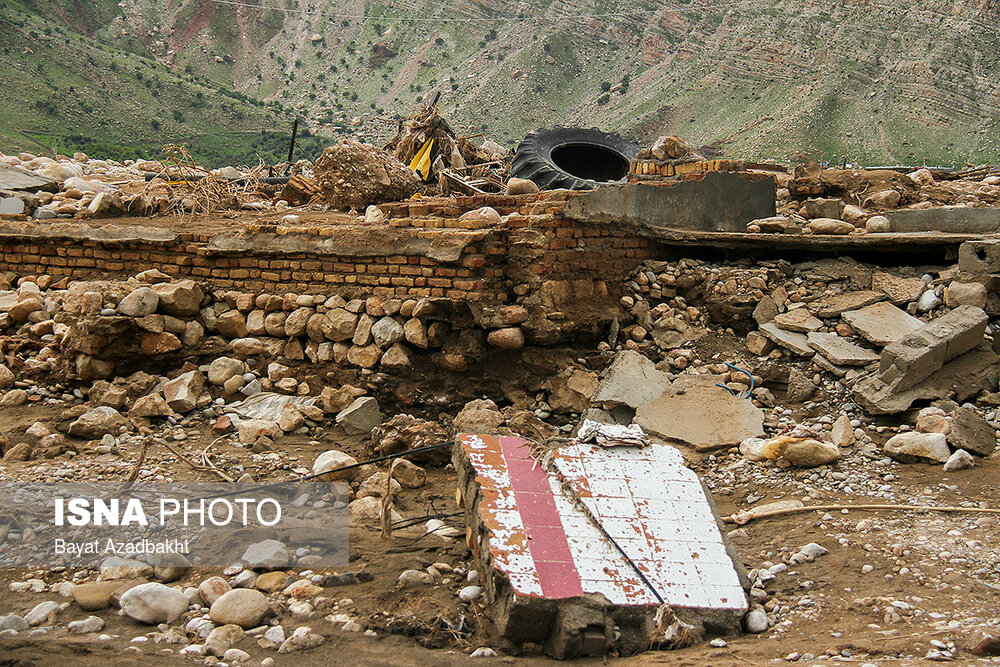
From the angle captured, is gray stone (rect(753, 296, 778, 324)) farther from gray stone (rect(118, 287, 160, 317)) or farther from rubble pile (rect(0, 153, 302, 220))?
rubble pile (rect(0, 153, 302, 220))

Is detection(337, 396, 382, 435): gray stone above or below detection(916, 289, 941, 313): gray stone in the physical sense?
below

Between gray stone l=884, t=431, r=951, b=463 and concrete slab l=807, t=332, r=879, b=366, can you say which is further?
concrete slab l=807, t=332, r=879, b=366

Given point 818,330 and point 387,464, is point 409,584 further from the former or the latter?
point 818,330

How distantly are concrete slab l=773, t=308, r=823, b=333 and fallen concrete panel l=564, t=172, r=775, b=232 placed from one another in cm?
117

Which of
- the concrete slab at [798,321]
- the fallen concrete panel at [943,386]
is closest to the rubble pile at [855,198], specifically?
the concrete slab at [798,321]

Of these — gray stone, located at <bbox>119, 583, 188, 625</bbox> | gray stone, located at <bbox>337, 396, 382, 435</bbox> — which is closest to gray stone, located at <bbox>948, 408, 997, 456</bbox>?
gray stone, located at <bbox>337, 396, 382, 435</bbox>

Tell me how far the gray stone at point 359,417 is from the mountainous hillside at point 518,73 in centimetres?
1742

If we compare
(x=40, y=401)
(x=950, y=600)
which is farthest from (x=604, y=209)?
(x=40, y=401)

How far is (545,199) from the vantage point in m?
6.12

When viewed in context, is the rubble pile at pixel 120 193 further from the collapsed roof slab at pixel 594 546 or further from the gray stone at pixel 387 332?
the collapsed roof slab at pixel 594 546

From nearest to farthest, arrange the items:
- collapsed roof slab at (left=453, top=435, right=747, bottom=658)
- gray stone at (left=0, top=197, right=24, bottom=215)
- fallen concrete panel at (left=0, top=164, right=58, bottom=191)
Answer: collapsed roof slab at (left=453, top=435, right=747, bottom=658), gray stone at (left=0, top=197, right=24, bottom=215), fallen concrete panel at (left=0, top=164, right=58, bottom=191)

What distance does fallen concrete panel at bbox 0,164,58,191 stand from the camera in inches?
324

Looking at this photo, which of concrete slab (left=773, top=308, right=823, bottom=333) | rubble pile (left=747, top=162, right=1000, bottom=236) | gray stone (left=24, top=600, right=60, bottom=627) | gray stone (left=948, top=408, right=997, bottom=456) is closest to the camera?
gray stone (left=24, top=600, right=60, bottom=627)

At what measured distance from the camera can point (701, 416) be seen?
16.6ft
